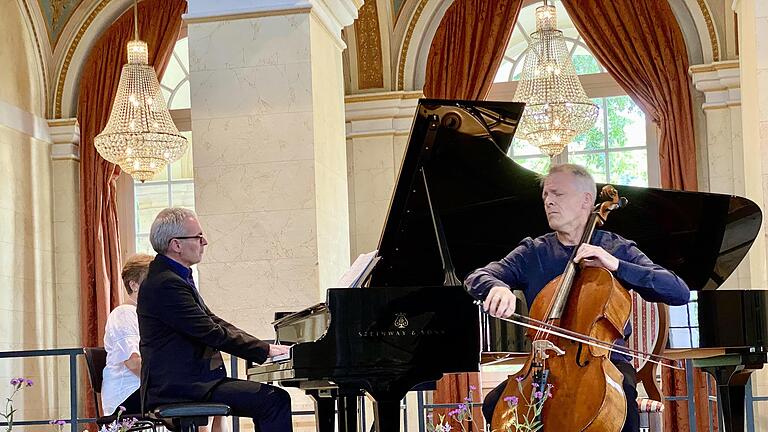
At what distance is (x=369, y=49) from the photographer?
388 inches

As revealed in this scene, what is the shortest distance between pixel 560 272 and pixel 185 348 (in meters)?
1.48

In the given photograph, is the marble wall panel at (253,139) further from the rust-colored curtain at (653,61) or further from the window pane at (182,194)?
the window pane at (182,194)

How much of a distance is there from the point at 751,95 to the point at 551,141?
7.79 ft

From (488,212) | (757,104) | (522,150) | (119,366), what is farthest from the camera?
(522,150)

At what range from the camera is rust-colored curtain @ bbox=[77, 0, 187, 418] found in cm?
1019

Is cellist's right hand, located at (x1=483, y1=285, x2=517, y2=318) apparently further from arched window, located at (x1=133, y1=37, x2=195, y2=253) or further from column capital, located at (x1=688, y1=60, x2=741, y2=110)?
arched window, located at (x1=133, y1=37, x2=195, y2=253)

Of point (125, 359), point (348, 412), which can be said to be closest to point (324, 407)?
point (348, 412)

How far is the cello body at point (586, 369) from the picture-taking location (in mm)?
3387

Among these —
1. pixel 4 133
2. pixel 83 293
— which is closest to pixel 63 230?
pixel 83 293

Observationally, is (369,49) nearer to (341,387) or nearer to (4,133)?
(4,133)

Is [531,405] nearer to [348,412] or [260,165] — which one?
[348,412]

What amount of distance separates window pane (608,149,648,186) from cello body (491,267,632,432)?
6.91m

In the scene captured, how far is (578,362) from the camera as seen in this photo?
3.43 m

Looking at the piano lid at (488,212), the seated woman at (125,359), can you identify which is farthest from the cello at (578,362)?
the seated woman at (125,359)
